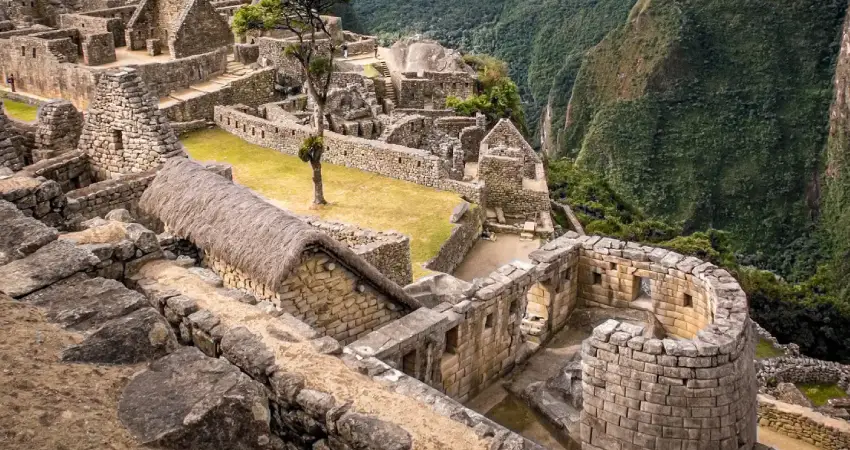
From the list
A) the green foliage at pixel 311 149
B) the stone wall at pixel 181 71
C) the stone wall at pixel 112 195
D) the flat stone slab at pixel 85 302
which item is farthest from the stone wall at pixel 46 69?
the flat stone slab at pixel 85 302

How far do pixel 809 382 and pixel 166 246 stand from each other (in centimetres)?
2298

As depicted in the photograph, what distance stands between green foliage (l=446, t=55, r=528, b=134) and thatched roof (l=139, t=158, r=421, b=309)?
2133 centimetres

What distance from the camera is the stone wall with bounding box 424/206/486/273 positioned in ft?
55.9

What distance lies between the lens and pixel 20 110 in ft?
70.9

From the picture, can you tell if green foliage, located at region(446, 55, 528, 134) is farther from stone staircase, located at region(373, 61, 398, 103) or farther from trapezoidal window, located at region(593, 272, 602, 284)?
trapezoidal window, located at region(593, 272, 602, 284)

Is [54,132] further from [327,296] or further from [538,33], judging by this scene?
[538,33]

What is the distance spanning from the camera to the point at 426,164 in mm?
20812

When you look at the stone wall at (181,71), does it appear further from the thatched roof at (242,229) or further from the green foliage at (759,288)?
the thatched roof at (242,229)

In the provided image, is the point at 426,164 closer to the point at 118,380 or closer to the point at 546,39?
the point at 118,380

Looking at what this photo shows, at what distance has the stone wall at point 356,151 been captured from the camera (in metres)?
20.7

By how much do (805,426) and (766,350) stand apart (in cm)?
1175

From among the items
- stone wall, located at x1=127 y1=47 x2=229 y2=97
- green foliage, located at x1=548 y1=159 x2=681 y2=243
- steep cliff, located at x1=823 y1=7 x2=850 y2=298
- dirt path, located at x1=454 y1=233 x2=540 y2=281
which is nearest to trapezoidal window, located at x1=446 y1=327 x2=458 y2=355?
dirt path, located at x1=454 y1=233 x2=540 y2=281

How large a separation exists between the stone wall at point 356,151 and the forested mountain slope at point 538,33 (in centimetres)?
6563

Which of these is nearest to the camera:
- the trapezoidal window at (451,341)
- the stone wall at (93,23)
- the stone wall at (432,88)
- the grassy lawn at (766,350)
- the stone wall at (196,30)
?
the trapezoidal window at (451,341)
